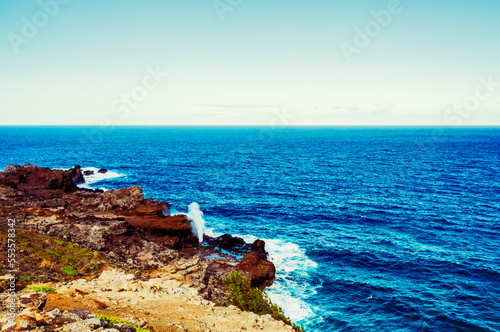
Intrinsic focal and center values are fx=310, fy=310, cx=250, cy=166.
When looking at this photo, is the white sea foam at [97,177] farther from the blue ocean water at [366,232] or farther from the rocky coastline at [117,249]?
the rocky coastline at [117,249]

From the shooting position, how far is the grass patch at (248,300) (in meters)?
26.6

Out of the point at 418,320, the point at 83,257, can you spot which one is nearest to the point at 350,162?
the point at 418,320

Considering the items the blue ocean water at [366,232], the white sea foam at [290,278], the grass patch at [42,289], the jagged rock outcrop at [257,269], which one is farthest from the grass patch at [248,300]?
the grass patch at [42,289]

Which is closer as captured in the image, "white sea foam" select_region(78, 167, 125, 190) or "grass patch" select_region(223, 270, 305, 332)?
"grass patch" select_region(223, 270, 305, 332)

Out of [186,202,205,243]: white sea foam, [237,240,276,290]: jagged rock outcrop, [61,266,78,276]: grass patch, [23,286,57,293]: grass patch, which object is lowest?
[237,240,276,290]: jagged rock outcrop

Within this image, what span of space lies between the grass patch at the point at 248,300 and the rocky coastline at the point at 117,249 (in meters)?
2.04

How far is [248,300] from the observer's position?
2817 centimetres

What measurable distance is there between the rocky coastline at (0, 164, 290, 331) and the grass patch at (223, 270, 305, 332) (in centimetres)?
204

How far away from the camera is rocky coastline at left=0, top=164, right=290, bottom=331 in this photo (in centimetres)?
2884

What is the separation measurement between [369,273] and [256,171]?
6879 cm

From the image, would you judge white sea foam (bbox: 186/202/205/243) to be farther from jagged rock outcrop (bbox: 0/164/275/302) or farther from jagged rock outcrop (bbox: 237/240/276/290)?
jagged rock outcrop (bbox: 237/240/276/290)

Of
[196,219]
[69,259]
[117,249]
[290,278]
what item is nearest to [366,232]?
[290,278]

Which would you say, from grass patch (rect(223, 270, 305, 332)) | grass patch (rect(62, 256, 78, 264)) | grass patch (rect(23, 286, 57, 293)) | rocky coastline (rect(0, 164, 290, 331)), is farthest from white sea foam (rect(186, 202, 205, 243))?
grass patch (rect(23, 286, 57, 293))

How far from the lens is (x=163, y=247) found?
4075 cm
